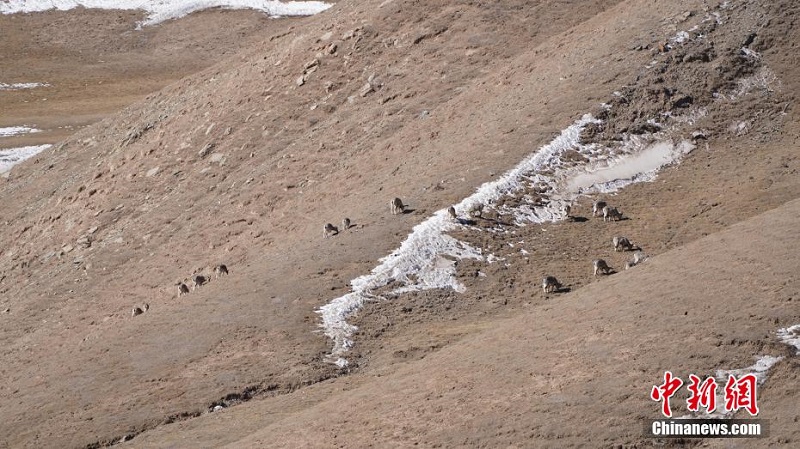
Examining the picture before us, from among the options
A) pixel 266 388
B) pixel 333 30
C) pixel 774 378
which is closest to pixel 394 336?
pixel 266 388

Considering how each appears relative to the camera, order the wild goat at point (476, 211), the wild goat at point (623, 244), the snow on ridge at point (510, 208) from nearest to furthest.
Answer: the snow on ridge at point (510, 208) → the wild goat at point (623, 244) → the wild goat at point (476, 211)

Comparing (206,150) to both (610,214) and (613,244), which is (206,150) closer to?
(610,214)

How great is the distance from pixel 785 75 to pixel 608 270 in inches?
343

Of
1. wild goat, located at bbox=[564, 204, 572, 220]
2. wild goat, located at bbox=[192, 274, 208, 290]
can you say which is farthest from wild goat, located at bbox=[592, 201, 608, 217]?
wild goat, located at bbox=[192, 274, 208, 290]

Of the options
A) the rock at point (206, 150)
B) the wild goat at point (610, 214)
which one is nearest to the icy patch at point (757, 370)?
the wild goat at point (610, 214)

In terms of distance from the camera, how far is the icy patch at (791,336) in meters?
14.9

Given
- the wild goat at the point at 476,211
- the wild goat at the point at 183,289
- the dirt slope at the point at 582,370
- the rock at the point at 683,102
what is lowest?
the dirt slope at the point at 582,370

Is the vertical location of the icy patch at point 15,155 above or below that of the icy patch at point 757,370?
above

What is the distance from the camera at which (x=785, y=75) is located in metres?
A: 26.8

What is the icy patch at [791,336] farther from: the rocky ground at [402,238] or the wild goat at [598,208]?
the wild goat at [598,208]

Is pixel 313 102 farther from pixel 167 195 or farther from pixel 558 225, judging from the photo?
pixel 558 225

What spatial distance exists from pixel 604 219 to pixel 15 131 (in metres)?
38.4

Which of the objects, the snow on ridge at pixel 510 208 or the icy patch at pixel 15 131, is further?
the icy patch at pixel 15 131

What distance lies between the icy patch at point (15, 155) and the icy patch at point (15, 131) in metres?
3.37
